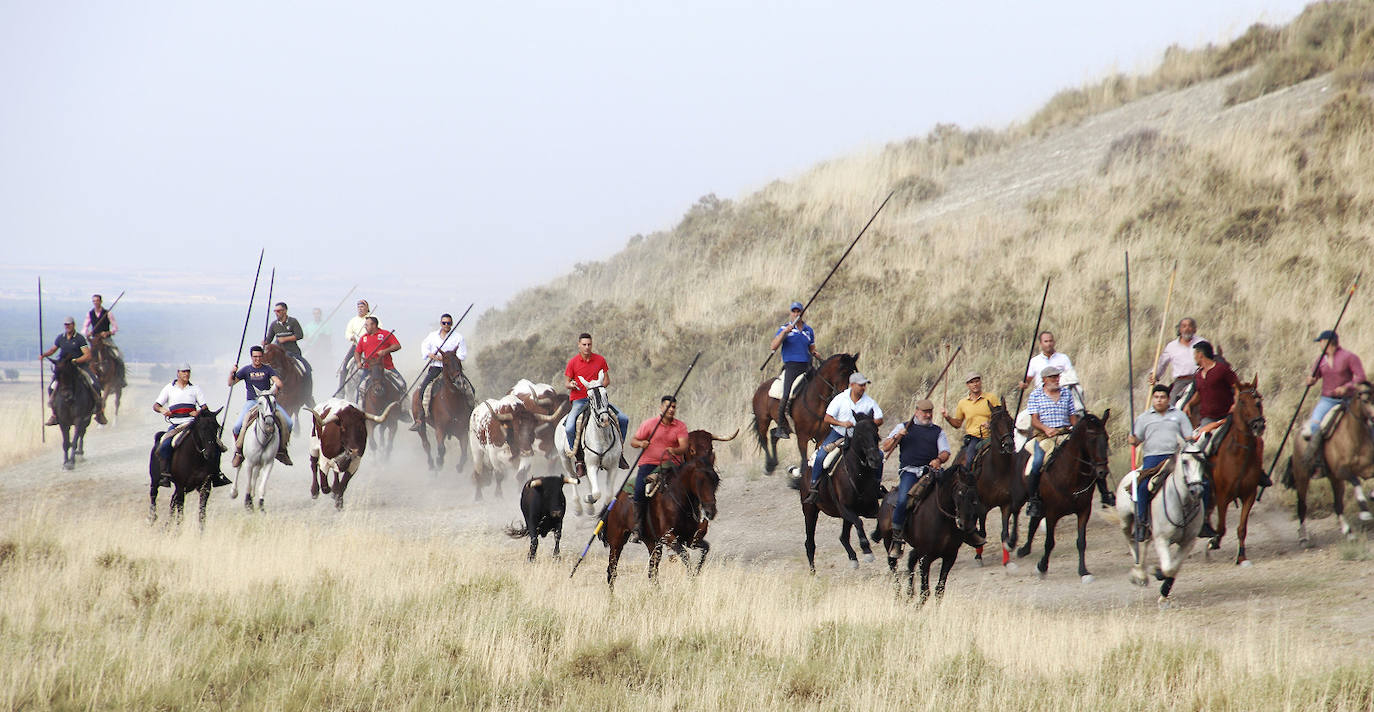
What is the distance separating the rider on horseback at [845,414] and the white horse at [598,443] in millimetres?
3557

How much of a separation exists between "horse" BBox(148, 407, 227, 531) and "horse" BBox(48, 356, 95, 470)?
25.7 feet

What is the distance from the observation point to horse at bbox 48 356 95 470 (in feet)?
73.5

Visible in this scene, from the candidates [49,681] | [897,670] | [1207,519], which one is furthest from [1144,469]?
[49,681]

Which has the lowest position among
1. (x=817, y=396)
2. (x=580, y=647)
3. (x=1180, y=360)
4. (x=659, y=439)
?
(x=580, y=647)

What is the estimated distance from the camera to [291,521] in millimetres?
16703

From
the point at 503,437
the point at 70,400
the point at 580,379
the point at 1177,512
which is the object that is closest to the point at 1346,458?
the point at 1177,512

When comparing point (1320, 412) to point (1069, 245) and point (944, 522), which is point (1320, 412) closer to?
point (944, 522)

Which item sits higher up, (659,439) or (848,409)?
(848,409)

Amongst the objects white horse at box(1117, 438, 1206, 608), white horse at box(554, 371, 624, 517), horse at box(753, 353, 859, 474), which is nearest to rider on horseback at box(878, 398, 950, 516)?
white horse at box(1117, 438, 1206, 608)

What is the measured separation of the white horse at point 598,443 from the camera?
1619cm

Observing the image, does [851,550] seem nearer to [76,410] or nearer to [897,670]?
[897,670]

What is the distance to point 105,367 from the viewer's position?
2652cm

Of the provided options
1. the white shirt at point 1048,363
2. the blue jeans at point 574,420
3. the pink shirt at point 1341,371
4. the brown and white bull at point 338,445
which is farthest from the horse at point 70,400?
the pink shirt at point 1341,371

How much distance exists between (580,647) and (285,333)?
50.0 ft
